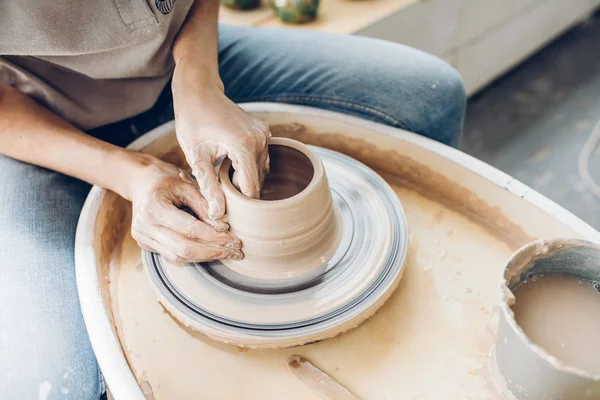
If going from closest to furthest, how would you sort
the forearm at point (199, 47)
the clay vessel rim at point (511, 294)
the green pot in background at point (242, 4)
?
Answer: the clay vessel rim at point (511, 294), the forearm at point (199, 47), the green pot in background at point (242, 4)

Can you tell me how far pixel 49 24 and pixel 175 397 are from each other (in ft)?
2.21

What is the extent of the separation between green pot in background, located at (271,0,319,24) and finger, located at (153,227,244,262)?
4.33 ft

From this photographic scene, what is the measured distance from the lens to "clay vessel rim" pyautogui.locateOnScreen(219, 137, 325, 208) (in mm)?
790

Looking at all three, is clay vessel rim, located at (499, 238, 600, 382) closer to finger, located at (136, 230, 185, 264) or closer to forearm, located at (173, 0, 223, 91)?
finger, located at (136, 230, 185, 264)

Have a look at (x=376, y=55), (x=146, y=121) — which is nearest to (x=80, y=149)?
(x=146, y=121)

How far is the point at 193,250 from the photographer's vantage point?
0.85 metres

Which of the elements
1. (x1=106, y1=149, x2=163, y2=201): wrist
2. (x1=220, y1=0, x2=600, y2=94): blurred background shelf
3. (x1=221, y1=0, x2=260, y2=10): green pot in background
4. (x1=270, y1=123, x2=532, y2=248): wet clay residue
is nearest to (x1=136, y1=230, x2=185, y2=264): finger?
(x1=106, y1=149, x2=163, y2=201): wrist

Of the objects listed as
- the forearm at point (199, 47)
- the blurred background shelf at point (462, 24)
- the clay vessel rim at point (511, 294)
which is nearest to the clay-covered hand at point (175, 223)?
the forearm at point (199, 47)

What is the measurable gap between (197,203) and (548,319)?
56cm

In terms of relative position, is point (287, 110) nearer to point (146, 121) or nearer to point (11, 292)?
point (146, 121)

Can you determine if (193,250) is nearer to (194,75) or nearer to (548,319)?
(194,75)

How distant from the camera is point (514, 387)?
69 cm

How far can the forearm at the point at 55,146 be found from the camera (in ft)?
3.27

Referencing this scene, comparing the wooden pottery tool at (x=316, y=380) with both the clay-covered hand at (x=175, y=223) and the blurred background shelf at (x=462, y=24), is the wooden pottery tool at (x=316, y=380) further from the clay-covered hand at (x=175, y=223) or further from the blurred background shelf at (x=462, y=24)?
the blurred background shelf at (x=462, y=24)
